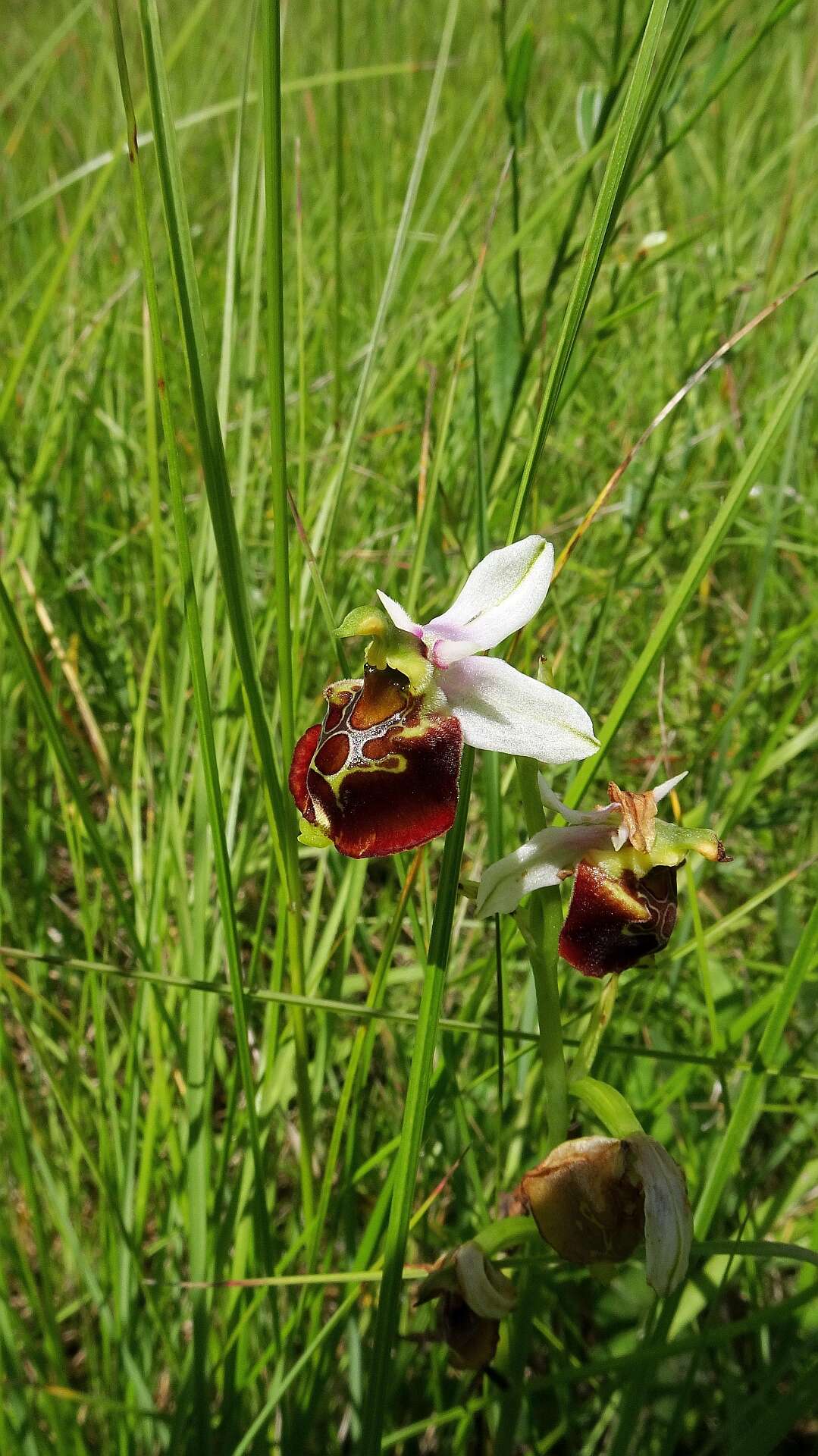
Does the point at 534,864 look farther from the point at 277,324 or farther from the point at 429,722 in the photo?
the point at 277,324

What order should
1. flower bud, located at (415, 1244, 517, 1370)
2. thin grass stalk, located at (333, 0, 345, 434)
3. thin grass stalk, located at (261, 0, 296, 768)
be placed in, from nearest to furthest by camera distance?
thin grass stalk, located at (261, 0, 296, 768) → flower bud, located at (415, 1244, 517, 1370) → thin grass stalk, located at (333, 0, 345, 434)

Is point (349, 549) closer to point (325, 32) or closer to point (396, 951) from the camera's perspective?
point (396, 951)

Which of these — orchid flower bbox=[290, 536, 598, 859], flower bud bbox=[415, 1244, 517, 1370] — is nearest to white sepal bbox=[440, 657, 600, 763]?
orchid flower bbox=[290, 536, 598, 859]

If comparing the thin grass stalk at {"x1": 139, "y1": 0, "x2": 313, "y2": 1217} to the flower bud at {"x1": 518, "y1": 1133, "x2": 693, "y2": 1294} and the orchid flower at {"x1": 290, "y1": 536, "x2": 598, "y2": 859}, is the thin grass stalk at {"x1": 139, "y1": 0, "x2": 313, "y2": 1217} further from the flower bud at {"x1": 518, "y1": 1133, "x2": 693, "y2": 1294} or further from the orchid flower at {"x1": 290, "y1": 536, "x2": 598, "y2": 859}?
the flower bud at {"x1": 518, "y1": 1133, "x2": 693, "y2": 1294}

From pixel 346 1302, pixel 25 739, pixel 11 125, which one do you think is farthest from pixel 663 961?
pixel 11 125

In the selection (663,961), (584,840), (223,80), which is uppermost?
(223,80)

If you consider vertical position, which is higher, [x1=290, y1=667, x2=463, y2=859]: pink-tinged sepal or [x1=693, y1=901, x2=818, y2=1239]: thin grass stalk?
[x1=290, y1=667, x2=463, y2=859]: pink-tinged sepal

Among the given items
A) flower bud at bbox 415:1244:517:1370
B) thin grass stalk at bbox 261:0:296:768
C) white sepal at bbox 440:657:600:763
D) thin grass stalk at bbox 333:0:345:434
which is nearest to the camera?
thin grass stalk at bbox 261:0:296:768
